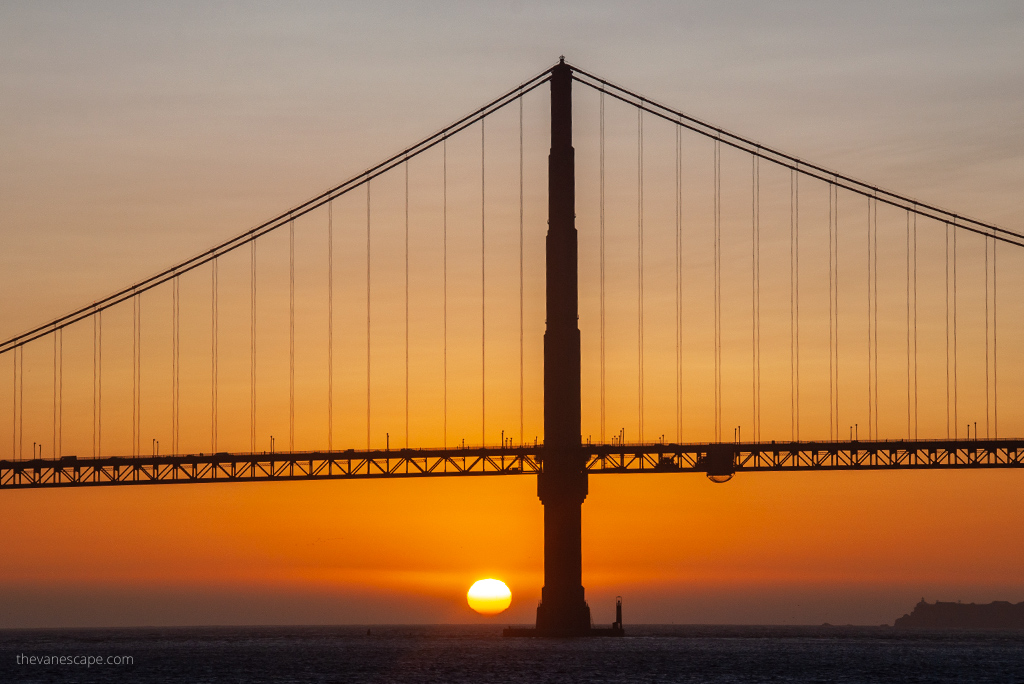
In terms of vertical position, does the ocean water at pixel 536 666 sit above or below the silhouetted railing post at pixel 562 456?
below

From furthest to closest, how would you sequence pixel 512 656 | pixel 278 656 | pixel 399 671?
pixel 278 656 → pixel 512 656 → pixel 399 671

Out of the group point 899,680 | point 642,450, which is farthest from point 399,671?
point 899,680

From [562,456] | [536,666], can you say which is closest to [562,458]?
[562,456]

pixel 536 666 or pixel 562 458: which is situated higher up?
pixel 562 458

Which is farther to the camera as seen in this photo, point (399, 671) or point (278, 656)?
point (278, 656)

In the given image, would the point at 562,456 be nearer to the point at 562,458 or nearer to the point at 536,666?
the point at 562,458

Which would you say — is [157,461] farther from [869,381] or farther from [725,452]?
[869,381]

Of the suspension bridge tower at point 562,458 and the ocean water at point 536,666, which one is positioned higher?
the suspension bridge tower at point 562,458

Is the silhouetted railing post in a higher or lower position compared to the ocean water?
higher
